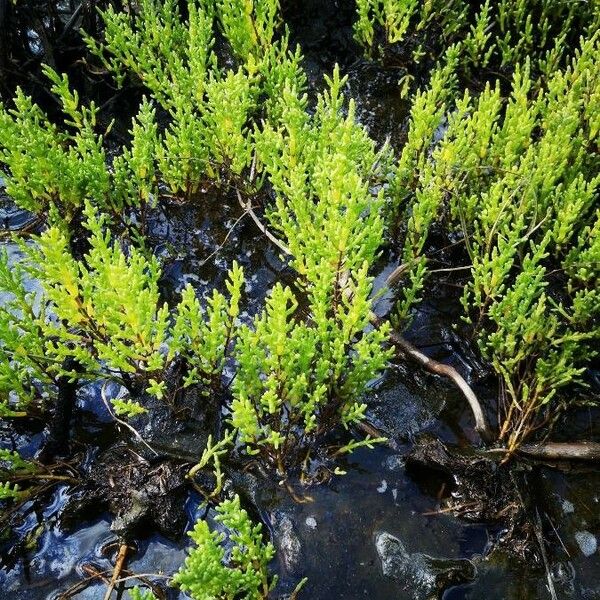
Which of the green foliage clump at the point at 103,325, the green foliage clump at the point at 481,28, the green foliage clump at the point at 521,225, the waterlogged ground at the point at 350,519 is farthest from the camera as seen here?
the green foliage clump at the point at 481,28

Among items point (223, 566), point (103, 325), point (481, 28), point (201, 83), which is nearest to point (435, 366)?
point (223, 566)

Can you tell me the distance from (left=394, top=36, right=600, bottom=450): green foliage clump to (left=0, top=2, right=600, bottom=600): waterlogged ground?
0.30m

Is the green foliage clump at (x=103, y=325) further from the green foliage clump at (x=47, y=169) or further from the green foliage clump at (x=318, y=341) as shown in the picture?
the green foliage clump at (x=47, y=169)

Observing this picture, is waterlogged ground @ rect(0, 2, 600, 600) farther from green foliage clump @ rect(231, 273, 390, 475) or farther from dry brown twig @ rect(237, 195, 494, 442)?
green foliage clump @ rect(231, 273, 390, 475)

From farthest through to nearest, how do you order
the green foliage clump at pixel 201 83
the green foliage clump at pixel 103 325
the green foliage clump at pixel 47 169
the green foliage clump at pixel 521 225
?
the green foliage clump at pixel 201 83 < the green foliage clump at pixel 47 169 < the green foliage clump at pixel 521 225 < the green foliage clump at pixel 103 325

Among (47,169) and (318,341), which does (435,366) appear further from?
(47,169)

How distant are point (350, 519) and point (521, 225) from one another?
1791mm

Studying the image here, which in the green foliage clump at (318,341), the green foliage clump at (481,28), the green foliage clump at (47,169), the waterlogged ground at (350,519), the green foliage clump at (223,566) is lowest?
the waterlogged ground at (350,519)

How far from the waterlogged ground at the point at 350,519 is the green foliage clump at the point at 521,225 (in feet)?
0.98

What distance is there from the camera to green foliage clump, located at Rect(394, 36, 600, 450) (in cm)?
271

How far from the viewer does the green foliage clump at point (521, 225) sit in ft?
8.89

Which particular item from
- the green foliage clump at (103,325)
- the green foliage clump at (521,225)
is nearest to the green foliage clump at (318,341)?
the green foliage clump at (103,325)

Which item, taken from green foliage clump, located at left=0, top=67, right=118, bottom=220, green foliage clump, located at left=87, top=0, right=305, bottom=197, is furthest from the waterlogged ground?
green foliage clump, located at left=87, top=0, right=305, bottom=197

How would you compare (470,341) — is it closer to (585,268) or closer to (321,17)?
(585,268)
